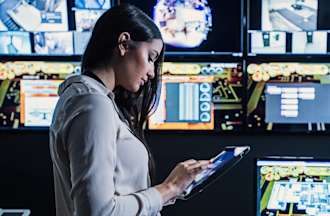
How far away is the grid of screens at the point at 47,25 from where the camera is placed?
2.79 m

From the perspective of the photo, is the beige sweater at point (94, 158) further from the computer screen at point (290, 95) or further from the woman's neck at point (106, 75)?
the computer screen at point (290, 95)

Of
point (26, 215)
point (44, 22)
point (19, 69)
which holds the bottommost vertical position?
point (26, 215)

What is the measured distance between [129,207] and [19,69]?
6.02ft

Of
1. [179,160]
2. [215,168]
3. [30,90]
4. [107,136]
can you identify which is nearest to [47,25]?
[30,90]

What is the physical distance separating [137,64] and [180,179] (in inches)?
11.5

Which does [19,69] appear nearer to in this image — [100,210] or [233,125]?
[233,125]

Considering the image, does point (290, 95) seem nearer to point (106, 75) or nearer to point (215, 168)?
point (215, 168)

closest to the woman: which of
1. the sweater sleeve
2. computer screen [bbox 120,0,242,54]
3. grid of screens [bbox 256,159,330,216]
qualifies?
the sweater sleeve

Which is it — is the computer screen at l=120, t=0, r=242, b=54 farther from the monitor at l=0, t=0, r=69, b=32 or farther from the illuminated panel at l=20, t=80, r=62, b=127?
the illuminated panel at l=20, t=80, r=62, b=127

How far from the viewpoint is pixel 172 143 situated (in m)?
2.87

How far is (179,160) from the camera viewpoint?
2.90 metres

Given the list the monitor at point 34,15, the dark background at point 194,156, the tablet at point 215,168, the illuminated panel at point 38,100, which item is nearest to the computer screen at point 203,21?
the dark background at point 194,156

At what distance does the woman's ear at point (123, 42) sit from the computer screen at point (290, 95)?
1.54m

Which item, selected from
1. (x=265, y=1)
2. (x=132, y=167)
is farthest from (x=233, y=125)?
(x=132, y=167)
